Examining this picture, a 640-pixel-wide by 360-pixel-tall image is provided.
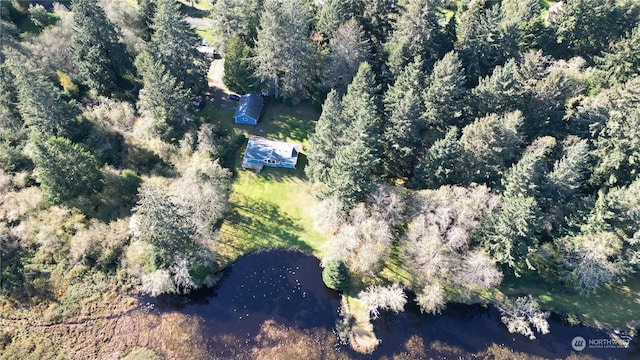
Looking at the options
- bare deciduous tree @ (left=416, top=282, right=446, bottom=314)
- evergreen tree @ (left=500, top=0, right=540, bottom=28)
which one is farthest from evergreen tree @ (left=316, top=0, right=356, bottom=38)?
bare deciduous tree @ (left=416, top=282, right=446, bottom=314)

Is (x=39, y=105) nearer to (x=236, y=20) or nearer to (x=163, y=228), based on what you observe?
(x=163, y=228)

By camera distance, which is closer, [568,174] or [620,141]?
[568,174]

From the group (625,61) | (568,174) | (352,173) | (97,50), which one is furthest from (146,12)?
(625,61)

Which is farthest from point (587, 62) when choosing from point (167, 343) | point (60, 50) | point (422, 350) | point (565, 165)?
point (60, 50)

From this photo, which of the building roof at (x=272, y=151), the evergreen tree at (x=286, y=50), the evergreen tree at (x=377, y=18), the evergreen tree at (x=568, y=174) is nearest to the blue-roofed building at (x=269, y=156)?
the building roof at (x=272, y=151)

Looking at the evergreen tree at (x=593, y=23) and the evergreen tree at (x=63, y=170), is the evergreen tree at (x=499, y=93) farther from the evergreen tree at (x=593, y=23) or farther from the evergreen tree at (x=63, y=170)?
the evergreen tree at (x=63, y=170)

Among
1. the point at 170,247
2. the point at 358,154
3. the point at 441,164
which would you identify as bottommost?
the point at 170,247
